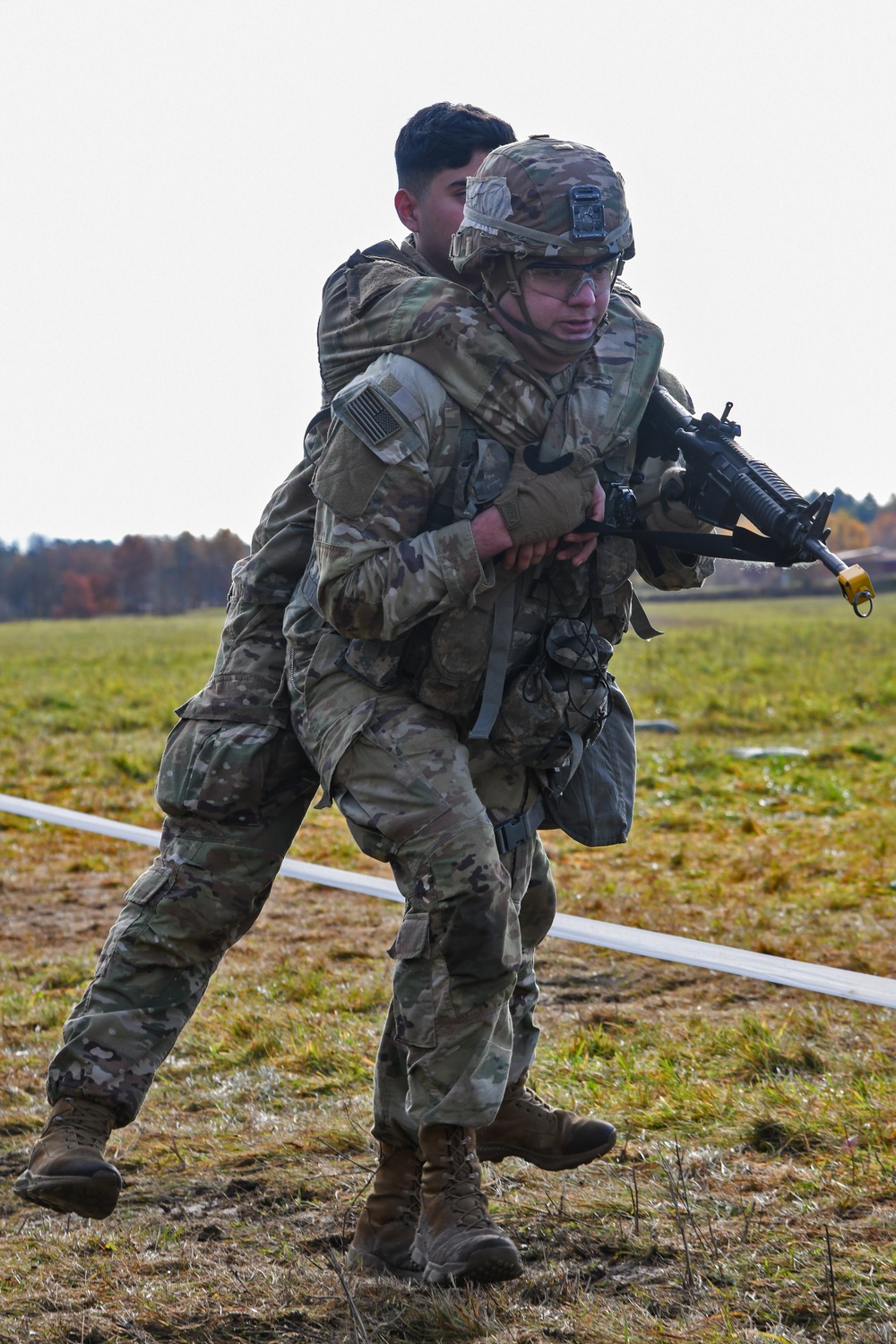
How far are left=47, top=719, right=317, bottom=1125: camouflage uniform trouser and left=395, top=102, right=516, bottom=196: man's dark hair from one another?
1.48 meters

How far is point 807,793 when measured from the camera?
11.6m

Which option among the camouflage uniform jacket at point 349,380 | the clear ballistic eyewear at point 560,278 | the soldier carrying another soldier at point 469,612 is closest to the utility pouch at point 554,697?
the soldier carrying another soldier at point 469,612

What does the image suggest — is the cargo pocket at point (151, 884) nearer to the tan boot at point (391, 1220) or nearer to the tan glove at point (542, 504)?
the tan boot at point (391, 1220)

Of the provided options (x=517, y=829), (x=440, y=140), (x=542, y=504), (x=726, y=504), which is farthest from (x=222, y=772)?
(x=440, y=140)

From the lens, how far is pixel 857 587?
295cm

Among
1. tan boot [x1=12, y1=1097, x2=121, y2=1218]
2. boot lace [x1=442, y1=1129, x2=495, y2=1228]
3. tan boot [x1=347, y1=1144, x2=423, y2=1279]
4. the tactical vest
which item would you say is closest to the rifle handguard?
the tactical vest

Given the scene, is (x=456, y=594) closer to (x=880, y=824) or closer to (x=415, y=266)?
(x=415, y=266)

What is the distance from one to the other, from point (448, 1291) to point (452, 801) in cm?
108

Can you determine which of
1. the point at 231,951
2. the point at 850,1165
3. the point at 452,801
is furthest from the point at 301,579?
the point at 231,951

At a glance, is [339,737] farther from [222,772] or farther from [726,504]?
[726,504]

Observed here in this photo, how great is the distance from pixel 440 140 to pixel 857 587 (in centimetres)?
162

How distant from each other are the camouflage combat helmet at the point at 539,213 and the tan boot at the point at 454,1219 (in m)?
1.82

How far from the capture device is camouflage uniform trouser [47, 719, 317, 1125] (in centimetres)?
355

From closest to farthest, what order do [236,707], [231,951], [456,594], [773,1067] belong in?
1. [456,594]
2. [236,707]
3. [773,1067]
4. [231,951]
